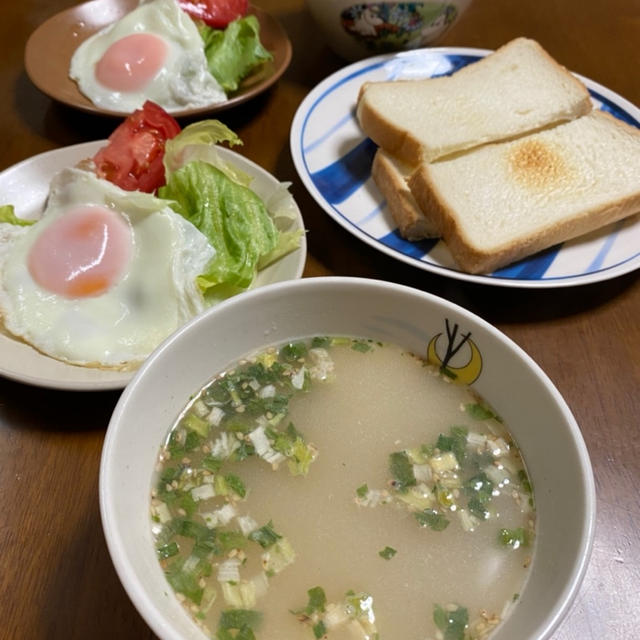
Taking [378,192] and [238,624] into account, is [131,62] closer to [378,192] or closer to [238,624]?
[378,192]

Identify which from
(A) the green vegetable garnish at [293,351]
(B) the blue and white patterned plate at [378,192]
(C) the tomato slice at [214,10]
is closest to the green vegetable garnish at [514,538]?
(A) the green vegetable garnish at [293,351]

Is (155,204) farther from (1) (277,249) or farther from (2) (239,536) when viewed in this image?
(2) (239,536)

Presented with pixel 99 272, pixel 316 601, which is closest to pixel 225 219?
pixel 99 272

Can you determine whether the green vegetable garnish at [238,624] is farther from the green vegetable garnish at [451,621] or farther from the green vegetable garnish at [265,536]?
the green vegetable garnish at [451,621]

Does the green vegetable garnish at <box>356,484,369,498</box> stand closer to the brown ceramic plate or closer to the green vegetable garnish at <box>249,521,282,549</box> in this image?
the green vegetable garnish at <box>249,521,282,549</box>

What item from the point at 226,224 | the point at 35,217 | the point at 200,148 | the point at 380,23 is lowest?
the point at 35,217

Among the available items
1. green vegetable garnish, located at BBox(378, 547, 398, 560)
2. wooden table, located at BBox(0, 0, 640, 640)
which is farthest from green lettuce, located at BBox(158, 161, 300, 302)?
green vegetable garnish, located at BBox(378, 547, 398, 560)

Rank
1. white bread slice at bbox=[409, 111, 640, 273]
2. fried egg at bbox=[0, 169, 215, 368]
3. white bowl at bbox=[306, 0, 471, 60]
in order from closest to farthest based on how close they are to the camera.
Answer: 1. fried egg at bbox=[0, 169, 215, 368]
2. white bread slice at bbox=[409, 111, 640, 273]
3. white bowl at bbox=[306, 0, 471, 60]
